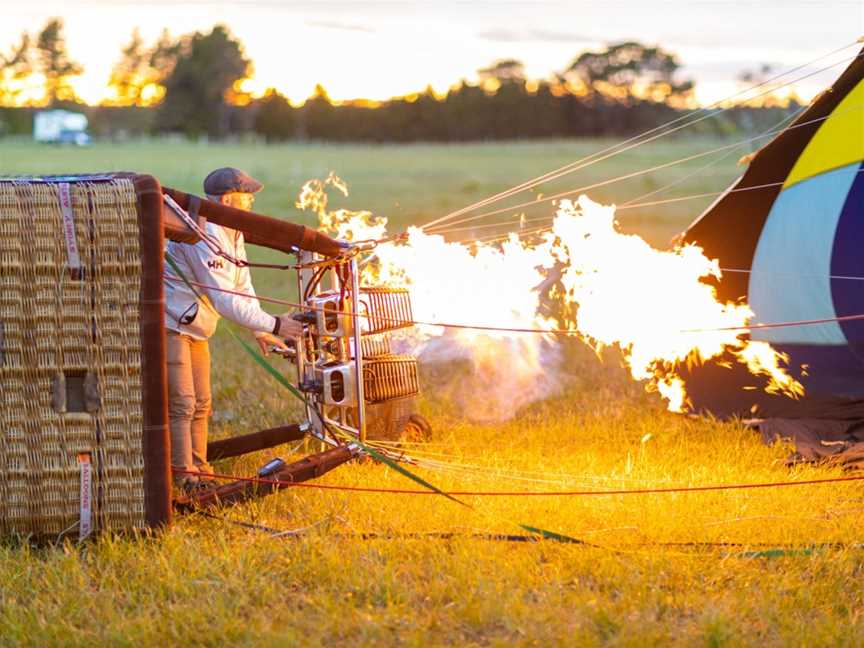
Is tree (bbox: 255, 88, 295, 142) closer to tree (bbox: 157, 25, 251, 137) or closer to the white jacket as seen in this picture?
tree (bbox: 157, 25, 251, 137)

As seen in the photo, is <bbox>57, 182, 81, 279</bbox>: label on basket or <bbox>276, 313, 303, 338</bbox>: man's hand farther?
<bbox>276, 313, 303, 338</bbox>: man's hand

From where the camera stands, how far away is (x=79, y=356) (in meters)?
4.21

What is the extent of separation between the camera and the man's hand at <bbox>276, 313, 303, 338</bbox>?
4.96 m

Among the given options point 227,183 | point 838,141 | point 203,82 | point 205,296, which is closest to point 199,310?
point 205,296

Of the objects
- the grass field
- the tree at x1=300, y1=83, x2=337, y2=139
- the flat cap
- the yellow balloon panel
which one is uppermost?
the tree at x1=300, y1=83, x2=337, y2=139

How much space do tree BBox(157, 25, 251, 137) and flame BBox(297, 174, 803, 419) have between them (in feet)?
161

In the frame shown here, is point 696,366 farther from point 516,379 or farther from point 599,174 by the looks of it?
point 599,174

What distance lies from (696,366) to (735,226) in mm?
855

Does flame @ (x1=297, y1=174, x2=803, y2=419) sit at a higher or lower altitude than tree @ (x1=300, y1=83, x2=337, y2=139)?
lower

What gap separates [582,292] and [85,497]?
2.73 meters

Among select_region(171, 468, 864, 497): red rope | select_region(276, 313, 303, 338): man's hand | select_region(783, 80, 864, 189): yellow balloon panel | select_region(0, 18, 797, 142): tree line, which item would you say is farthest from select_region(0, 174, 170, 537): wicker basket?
select_region(0, 18, 797, 142): tree line

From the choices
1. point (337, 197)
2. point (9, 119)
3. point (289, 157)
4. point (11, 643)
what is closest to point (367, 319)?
point (11, 643)

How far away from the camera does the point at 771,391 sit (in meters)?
6.85

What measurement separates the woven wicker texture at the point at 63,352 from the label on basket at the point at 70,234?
0.06 ft
